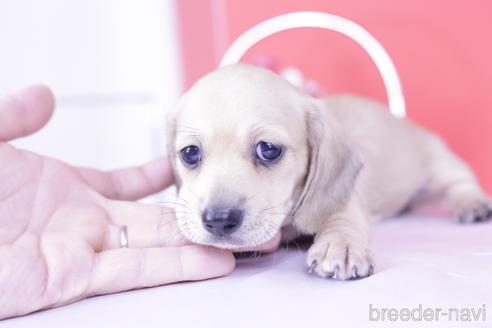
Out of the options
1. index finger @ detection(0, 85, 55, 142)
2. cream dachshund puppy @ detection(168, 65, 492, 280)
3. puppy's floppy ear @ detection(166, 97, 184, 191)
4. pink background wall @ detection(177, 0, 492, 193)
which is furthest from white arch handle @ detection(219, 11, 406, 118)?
index finger @ detection(0, 85, 55, 142)

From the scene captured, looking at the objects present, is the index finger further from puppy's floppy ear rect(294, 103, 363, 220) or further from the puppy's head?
puppy's floppy ear rect(294, 103, 363, 220)

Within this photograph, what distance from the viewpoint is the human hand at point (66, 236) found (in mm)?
1455

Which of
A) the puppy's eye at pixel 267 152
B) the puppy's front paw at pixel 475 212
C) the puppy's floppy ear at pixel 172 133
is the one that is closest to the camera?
the puppy's eye at pixel 267 152

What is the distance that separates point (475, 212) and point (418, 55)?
1159 mm

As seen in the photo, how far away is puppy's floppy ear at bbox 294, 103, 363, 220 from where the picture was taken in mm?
1853

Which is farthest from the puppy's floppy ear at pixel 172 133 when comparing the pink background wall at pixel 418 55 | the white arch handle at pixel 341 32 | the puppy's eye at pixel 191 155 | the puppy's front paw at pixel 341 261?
the pink background wall at pixel 418 55

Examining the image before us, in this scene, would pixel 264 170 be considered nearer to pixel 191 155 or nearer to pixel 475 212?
pixel 191 155

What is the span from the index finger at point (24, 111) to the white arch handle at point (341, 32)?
1.22m

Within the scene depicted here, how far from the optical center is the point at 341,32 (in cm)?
318

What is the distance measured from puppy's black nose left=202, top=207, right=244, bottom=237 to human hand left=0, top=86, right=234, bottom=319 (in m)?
0.11

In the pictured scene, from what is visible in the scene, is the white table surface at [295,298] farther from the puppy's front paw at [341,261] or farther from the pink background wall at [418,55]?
the pink background wall at [418,55]

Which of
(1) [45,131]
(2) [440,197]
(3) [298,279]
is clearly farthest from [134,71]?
(3) [298,279]

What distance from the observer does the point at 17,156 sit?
1800 millimetres

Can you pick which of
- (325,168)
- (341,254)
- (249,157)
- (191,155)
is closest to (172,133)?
(191,155)
